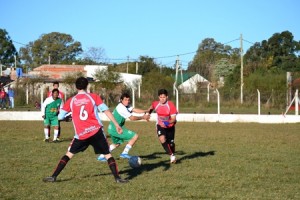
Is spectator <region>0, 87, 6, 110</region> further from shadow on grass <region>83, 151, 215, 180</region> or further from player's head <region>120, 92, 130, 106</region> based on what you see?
player's head <region>120, 92, 130, 106</region>

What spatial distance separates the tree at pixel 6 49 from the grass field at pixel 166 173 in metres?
85.1

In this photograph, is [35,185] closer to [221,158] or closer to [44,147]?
[221,158]

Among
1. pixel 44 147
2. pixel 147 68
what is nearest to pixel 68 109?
pixel 44 147

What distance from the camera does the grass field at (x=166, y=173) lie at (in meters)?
7.79

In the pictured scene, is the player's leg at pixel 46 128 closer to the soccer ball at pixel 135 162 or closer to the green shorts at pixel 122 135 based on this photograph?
the green shorts at pixel 122 135

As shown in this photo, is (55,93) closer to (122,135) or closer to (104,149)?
(122,135)

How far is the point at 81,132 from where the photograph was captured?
341 inches

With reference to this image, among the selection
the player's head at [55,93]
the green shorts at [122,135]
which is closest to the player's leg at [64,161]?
the green shorts at [122,135]

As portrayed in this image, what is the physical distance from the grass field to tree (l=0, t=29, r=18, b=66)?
8505 cm

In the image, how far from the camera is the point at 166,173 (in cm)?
975

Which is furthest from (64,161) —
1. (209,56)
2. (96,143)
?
(209,56)

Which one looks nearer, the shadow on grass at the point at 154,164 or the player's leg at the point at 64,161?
the player's leg at the point at 64,161

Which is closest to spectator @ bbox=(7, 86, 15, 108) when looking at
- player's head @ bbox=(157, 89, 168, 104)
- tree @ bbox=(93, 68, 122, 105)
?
tree @ bbox=(93, 68, 122, 105)

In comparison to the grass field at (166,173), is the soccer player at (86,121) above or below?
above
